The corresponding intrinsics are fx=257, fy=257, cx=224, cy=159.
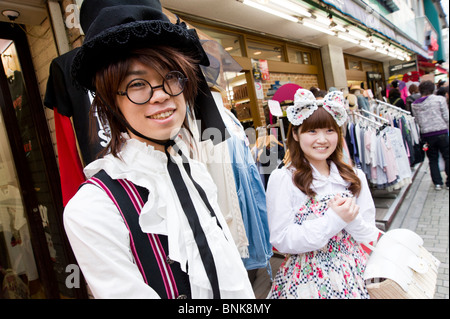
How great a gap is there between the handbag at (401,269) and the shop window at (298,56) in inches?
192

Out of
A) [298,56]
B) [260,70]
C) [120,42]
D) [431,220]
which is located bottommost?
[431,220]

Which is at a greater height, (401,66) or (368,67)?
(368,67)

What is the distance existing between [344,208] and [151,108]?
0.99m

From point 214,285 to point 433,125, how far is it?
5.39 meters

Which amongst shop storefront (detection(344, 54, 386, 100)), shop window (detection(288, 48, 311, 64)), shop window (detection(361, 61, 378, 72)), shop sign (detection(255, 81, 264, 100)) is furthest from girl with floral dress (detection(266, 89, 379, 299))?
shop window (detection(361, 61, 378, 72))

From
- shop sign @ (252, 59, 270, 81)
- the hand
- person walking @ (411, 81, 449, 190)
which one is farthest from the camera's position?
person walking @ (411, 81, 449, 190)

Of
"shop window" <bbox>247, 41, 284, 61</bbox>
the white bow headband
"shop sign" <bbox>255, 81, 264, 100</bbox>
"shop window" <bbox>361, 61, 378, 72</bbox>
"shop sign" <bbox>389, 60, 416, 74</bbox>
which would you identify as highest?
"shop window" <bbox>361, 61, 378, 72</bbox>

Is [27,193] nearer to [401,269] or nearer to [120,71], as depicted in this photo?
[120,71]

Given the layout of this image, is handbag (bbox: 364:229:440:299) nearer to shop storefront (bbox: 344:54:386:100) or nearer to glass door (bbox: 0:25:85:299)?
glass door (bbox: 0:25:85:299)

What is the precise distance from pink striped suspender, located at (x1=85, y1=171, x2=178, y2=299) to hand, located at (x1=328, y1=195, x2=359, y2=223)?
86 cm

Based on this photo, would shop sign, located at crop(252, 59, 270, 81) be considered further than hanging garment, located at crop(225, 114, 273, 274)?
Yes

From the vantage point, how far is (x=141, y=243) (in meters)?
0.72

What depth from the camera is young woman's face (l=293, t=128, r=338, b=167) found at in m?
1.44

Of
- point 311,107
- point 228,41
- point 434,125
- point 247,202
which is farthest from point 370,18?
point 247,202
